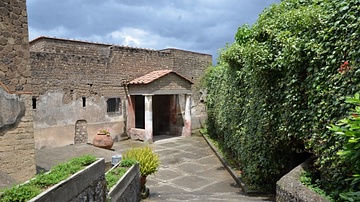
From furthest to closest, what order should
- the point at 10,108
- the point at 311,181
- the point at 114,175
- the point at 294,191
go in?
the point at 10,108 < the point at 114,175 < the point at 311,181 < the point at 294,191

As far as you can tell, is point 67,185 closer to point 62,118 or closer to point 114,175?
point 114,175

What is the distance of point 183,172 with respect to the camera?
9094mm

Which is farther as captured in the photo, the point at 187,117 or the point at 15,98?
the point at 187,117

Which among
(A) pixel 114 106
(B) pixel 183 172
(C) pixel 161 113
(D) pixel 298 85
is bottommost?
(B) pixel 183 172

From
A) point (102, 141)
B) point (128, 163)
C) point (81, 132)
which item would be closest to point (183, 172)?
point (128, 163)

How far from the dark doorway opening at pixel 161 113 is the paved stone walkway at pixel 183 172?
3.40m

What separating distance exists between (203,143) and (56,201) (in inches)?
449

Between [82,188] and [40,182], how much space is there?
589mm

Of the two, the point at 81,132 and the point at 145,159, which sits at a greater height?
the point at 81,132

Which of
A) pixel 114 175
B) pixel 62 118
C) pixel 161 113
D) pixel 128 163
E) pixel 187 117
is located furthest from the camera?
pixel 161 113

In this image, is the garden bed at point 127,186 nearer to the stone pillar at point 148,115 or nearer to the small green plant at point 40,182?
the small green plant at point 40,182

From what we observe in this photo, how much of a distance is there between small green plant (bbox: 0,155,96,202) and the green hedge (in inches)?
132

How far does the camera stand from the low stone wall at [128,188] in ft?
15.7

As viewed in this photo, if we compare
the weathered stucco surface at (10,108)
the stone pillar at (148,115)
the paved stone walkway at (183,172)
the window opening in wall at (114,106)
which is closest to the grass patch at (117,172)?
the paved stone walkway at (183,172)
